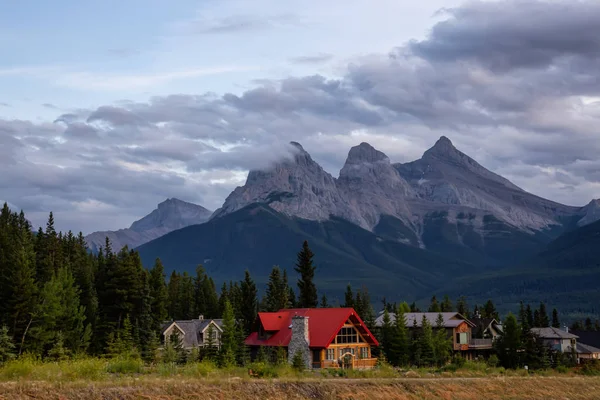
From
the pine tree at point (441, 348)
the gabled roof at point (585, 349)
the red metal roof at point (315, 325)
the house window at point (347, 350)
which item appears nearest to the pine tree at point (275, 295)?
the red metal roof at point (315, 325)

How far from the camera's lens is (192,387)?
39875 mm

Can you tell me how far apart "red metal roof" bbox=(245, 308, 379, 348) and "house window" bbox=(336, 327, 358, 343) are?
36.6 inches

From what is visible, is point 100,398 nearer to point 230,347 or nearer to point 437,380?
point 437,380

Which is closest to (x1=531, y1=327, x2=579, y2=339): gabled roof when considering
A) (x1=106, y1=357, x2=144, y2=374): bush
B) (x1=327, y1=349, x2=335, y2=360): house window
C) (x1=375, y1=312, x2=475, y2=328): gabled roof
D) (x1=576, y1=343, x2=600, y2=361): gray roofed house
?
(x1=576, y1=343, x2=600, y2=361): gray roofed house

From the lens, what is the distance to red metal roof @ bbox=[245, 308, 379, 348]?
86188 mm

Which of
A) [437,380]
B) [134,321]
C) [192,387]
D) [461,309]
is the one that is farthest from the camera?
[461,309]

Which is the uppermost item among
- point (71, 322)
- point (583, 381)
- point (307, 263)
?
point (307, 263)

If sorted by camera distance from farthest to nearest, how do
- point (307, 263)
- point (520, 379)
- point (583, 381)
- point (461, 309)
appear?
1. point (461, 309)
2. point (307, 263)
3. point (583, 381)
4. point (520, 379)

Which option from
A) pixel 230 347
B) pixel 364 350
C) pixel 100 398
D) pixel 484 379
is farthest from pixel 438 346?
pixel 100 398

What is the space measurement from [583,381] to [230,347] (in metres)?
37.0

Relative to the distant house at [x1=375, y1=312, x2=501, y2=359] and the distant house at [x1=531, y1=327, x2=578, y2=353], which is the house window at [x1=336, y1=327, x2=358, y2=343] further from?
the distant house at [x1=531, y1=327, x2=578, y2=353]

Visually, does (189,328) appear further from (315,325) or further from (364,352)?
(315,325)

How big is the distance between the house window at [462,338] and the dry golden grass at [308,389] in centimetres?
4647

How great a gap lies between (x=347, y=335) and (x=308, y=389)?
44409 mm
